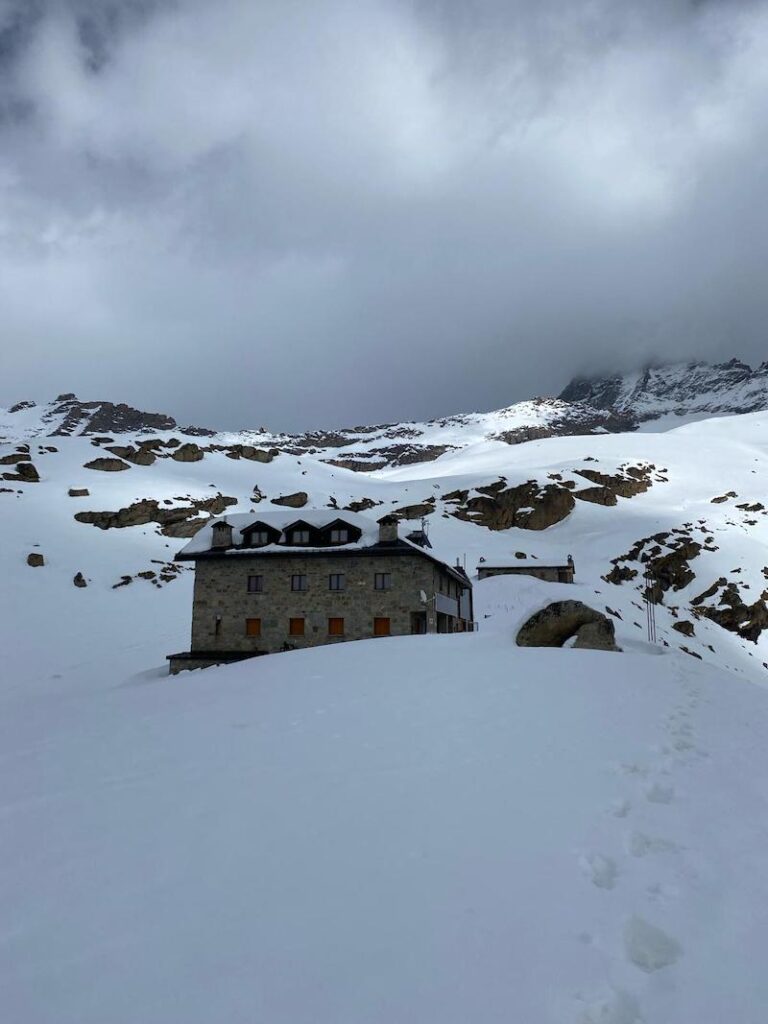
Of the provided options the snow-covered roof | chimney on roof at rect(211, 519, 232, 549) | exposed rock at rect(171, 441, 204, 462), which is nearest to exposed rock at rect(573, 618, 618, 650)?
the snow-covered roof

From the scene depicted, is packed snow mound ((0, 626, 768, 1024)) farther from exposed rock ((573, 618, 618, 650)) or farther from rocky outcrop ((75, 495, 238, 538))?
rocky outcrop ((75, 495, 238, 538))

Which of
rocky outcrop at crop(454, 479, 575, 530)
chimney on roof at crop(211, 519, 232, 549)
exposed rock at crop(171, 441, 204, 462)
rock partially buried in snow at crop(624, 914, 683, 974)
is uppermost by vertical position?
exposed rock at crop(171, 441, 204, 462)

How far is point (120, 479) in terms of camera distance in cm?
8138

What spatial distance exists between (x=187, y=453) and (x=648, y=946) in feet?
333

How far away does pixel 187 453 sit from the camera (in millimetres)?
99062

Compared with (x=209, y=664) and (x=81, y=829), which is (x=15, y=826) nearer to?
(x=81, y=829)

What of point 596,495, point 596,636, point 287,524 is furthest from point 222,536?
point 596,495

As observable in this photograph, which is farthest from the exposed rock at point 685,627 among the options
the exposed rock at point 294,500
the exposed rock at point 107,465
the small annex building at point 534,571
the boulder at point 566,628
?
the exposed rock at point 107,465

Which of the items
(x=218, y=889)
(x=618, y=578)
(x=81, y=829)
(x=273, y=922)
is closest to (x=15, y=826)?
(x=81, y=829)

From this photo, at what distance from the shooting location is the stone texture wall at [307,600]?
111 feet

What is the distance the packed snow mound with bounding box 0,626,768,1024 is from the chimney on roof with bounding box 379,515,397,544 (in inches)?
906

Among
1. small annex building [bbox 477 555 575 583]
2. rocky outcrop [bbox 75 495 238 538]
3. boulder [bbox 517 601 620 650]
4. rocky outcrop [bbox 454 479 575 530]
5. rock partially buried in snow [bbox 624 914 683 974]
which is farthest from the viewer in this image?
rocky outcrop [bbox 454 479 575 530]

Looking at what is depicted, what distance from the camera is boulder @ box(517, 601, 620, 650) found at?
1080 inches

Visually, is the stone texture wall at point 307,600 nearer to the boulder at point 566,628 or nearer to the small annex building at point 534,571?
the boulder at point 566,628
